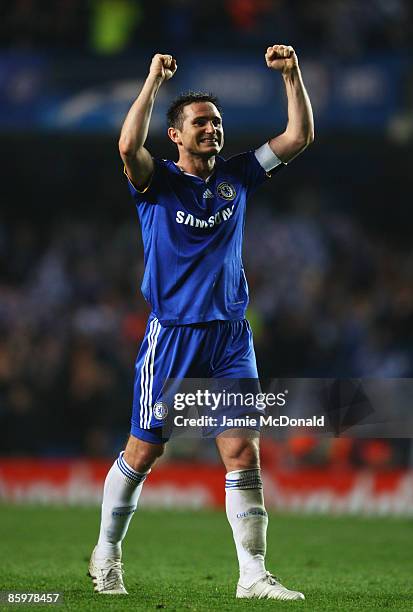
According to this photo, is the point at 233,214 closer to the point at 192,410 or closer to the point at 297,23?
the point at 192,410

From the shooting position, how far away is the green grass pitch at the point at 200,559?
216 inches

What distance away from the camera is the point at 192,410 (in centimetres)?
562

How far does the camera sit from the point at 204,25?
15.8 metres

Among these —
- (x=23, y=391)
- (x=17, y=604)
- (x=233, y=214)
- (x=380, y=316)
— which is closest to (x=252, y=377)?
(x=233, y=214)

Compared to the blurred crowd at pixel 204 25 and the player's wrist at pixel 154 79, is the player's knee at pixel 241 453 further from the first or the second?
the blurred crowd at pixel 204 25

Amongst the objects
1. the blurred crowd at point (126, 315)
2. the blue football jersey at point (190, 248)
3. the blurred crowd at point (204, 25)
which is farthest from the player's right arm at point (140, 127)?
the blurred crowd at point (204, 25)

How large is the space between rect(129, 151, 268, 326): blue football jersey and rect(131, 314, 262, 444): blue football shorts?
67mm

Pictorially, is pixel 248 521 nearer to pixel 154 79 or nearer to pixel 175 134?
pixel 175 134

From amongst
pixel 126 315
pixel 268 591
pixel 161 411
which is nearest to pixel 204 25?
pixel 126 315

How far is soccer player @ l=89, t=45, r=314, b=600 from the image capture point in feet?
18.2

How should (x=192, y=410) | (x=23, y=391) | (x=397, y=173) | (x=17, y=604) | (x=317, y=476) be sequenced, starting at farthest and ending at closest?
(x=397, y=173)
(x=23, y=391)
(x=317, y=476)
(x=192, y=410)
(x=17, y=604)

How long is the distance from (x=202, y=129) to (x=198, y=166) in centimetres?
20

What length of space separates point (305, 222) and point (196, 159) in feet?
38.1

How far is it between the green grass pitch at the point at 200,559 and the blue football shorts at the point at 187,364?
847mm
